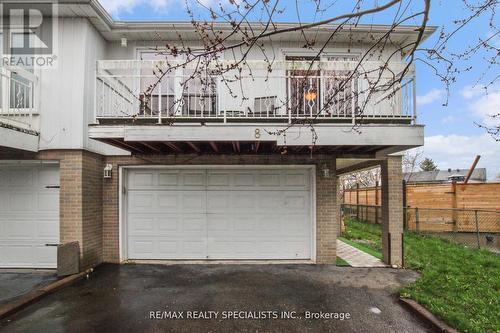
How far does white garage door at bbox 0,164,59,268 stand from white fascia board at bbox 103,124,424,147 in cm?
253

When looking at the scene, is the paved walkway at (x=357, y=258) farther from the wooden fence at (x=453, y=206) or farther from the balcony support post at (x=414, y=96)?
the balcony support post at (x=414, y=96)

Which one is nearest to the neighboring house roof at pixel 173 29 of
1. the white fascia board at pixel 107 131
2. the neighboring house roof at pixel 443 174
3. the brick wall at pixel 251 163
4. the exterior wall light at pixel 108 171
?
the white fascia board at pixel 107 131

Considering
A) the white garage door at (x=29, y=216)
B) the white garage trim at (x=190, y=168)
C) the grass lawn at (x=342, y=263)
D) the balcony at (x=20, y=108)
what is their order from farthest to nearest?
the white garage trim at (x=190, y=168) < the grass lawn at (x=342, y=263) < the white garage door at (x=29, y=216) < the balcony at (x=20, y=108)

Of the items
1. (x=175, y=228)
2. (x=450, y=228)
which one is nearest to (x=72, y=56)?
(x=175, y=228)

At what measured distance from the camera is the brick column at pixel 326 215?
300 inches

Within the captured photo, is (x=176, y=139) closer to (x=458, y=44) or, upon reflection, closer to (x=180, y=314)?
(x=180, y=314)

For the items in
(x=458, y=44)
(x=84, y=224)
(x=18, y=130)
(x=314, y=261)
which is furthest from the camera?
(x=314, y=261)

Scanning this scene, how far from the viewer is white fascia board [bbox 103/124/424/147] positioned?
5.72 m

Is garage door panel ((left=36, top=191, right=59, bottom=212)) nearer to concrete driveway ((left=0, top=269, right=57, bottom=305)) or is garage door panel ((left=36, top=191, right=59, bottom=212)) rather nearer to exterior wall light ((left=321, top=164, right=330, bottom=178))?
concrete driveway ((left=0, top=269, right=57, bottom=305))

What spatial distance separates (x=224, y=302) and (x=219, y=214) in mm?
2837

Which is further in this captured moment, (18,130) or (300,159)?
(300,159)

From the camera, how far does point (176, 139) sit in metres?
5.81

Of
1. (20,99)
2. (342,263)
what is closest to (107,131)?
(20,99)

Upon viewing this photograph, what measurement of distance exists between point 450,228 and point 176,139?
10.3 meters
